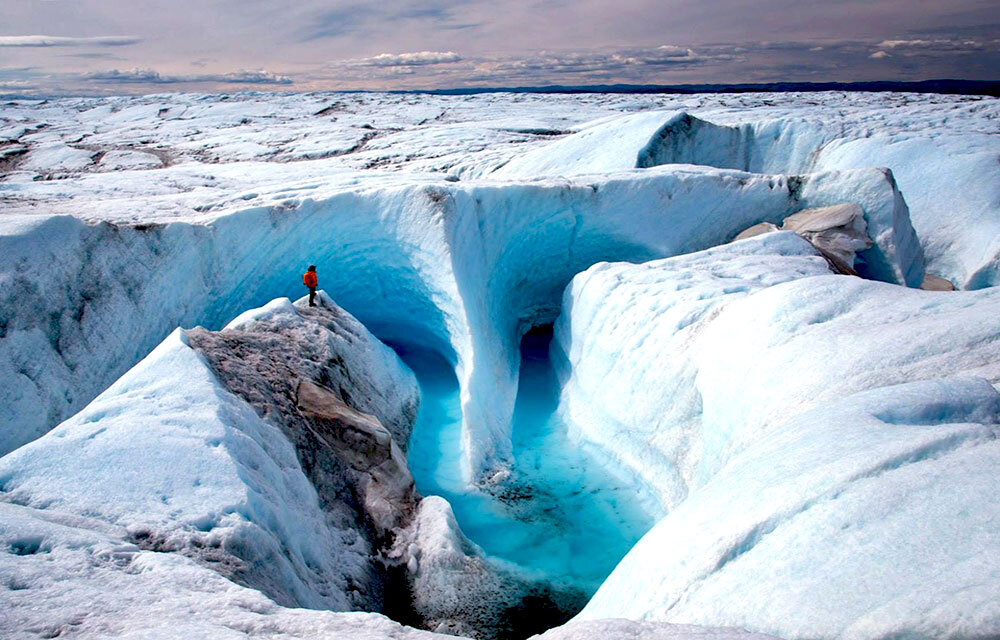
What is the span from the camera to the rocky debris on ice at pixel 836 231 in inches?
312

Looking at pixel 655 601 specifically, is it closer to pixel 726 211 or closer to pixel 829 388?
pixel 829 388

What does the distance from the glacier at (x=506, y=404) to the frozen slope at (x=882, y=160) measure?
0.10 m

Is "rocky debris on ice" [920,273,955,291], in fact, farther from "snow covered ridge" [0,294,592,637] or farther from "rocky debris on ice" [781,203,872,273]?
"snow covered ridge" [0,294,592,637]

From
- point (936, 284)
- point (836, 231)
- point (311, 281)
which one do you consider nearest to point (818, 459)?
point (311, 281)

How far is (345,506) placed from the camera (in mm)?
4469

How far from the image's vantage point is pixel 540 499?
6016 millimetres

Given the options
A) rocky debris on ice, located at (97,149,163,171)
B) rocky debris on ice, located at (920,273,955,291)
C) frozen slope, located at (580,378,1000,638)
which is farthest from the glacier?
rocky debris on ice, located at (97,149,163,171)

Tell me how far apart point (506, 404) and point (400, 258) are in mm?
2495

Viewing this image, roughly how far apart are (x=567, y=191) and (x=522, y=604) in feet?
19.5

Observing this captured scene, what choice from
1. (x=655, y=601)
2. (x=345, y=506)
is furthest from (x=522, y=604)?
(x=655, y=601)

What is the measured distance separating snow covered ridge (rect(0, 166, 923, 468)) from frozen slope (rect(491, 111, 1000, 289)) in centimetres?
282

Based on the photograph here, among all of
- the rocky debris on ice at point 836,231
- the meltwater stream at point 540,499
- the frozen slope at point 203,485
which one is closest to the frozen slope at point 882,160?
the rocky debris on ice at point 836,231

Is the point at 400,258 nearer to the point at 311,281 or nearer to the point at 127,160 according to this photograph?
the point at 311,281

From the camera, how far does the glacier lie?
241cm
